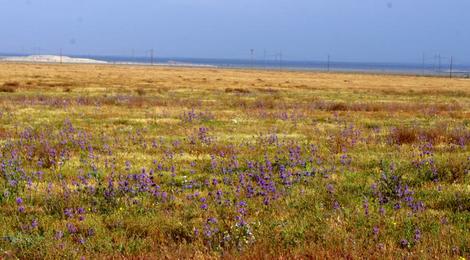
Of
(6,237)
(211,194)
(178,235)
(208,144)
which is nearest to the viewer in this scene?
(6,237)

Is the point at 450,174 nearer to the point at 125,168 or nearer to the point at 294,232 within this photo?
the point at 294,232

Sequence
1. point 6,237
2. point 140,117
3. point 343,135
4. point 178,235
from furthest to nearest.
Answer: point 140,117 → point 343,135 → point 178,235 → point 6,237

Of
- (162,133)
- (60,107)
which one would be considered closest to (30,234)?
(162,133)

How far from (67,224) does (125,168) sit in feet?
10.3

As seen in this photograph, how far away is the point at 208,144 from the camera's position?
14.2 m

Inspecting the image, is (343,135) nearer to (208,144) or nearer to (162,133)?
(208,144)

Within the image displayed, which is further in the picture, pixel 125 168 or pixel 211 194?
pixel 125 168

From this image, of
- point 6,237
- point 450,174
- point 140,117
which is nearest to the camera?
point 6,237

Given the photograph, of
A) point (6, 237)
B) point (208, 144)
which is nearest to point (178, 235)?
point (6, 237)

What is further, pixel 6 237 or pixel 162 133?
pixel 162 133

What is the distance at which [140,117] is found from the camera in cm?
2175

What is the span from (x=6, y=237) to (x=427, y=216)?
18.3ft

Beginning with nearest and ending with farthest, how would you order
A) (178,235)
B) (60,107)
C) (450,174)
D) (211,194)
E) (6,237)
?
(6,237), (178,235), (211,194), (450,174), (60,107)

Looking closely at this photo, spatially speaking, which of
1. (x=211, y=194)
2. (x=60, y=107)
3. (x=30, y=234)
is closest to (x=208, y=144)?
(x=211, y=194)
